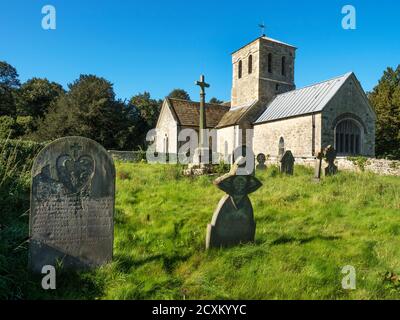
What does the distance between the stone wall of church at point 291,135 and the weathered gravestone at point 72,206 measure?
1749 cm

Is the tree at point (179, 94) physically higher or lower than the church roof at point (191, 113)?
higher

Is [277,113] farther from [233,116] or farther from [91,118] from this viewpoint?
[91,118]

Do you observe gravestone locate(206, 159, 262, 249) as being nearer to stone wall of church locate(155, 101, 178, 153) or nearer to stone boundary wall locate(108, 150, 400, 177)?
stone boundary wall locate(108, 150, 400, 177)

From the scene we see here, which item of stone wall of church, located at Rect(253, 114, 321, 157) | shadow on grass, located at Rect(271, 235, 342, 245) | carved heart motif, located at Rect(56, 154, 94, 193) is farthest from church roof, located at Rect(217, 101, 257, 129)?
carved heart motif, located at Rect(56, 154, 94, 193)

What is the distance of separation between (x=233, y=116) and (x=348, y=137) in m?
10.0

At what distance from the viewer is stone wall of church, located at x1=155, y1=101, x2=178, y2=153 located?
1059 inches

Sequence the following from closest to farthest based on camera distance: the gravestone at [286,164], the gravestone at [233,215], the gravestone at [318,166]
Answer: the gravestone at [233,215], the gravestone at [318,166], the gravestone at [286,164]

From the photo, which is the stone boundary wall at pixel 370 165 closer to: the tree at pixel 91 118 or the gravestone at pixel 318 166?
the gravestone at pixel 318 166

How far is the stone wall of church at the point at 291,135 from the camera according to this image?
19484 millimetres

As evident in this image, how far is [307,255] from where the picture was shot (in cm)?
439

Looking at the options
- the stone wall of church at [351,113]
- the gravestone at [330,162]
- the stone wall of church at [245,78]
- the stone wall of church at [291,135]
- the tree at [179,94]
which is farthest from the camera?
the tree at [179,94]

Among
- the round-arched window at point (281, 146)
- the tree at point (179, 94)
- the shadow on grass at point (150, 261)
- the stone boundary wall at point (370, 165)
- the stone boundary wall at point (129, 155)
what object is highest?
the tree at point (179, 94)

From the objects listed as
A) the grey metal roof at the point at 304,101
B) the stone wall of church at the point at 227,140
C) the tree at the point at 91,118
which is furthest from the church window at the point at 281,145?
the tree at the point at 91,118

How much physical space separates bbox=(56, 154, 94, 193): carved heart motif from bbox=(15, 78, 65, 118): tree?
131 ft
